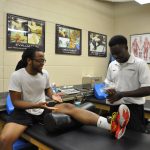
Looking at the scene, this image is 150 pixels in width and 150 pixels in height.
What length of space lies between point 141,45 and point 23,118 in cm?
319

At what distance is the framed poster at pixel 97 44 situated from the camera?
14.5 feet

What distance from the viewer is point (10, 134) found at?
7.00 feet

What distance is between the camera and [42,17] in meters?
3.54

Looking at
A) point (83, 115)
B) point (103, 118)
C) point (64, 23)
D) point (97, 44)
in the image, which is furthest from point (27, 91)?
point (97, 44)

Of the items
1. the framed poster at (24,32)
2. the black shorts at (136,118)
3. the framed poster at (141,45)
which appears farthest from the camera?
the framed poster at (141,45)

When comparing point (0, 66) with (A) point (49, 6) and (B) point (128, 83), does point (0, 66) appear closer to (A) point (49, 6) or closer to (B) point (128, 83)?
(A) point (49, 6)

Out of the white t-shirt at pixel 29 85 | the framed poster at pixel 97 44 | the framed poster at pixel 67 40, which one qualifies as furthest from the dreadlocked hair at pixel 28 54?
the framed poster at pixel 97 44

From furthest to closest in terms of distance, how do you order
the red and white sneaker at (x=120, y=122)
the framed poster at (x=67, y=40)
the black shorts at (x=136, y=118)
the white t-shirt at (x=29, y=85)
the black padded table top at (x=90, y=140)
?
the framed poster at (x=67, y=40), the white t-shirt at (x=29, y=85), the black shorts at (x=136, y=118), the red and white sneaker at (x=120, y=122), the black padded table top at (x=90, y=140)

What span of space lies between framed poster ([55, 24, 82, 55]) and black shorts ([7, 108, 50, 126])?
62.6 inches

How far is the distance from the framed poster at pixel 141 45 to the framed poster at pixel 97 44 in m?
0.63

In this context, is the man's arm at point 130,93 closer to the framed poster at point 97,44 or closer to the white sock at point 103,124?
the white sock at point 103,124

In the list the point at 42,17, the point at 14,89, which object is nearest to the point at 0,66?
the point at 14,89

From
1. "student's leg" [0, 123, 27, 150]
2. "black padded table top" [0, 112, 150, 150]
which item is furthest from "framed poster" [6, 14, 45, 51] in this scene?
"black padded table top" [0, 112, 150, 150]

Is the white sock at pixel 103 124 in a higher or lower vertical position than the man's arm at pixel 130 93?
lower
